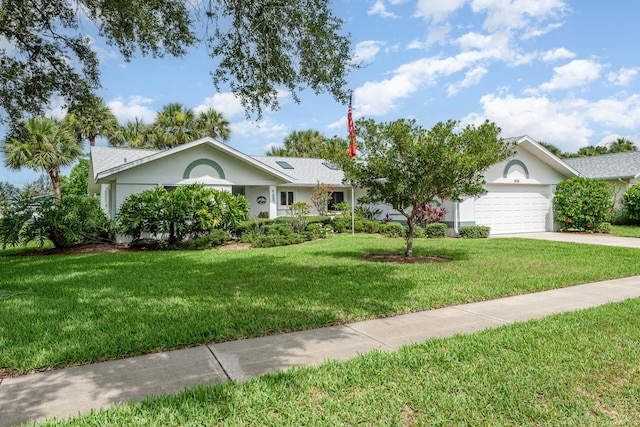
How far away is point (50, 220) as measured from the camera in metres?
13.4

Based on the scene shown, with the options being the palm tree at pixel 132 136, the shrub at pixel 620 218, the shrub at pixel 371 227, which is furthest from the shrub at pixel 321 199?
the palm tree at pixel 132 136

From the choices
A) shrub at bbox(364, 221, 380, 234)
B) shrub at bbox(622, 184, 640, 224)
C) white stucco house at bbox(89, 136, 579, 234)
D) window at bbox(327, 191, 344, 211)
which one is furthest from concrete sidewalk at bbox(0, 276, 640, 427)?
window at bbox(327, 191, 344, 211)

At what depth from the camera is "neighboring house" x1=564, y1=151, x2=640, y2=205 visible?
2269 centimetres

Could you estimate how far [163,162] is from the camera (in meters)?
17.5

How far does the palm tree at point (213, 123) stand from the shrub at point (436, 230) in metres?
23.2

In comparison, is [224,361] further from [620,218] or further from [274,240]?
[620,218]

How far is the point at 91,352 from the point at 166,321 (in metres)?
1.11

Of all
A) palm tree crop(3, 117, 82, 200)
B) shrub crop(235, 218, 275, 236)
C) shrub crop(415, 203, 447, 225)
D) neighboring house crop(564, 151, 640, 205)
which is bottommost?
shrub crop(235, 218, 275, 236)

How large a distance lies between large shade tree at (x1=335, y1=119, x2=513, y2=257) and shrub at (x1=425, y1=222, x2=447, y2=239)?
707 centimetres

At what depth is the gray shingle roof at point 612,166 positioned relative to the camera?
2281 cm

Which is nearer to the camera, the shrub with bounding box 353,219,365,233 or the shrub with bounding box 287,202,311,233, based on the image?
the shrub with bounding box 287,202,311,233

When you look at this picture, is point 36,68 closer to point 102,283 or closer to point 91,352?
point 102,283

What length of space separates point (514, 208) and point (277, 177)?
Answer: 38.3ft

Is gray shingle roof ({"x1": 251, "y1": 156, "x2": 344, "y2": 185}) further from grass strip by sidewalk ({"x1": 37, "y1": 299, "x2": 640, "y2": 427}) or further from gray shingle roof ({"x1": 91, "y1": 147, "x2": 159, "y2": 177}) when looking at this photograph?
grass strip by sidewalk ({"x1": 37, "y1": 299, "x2": 640, "y2": 427})
